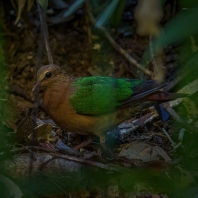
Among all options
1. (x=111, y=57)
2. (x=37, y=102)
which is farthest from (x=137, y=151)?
(x=111, y=57)

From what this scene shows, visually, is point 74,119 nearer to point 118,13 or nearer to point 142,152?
point 142,152

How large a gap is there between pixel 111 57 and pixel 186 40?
180 inches

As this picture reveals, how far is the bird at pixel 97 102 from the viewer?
4035mm

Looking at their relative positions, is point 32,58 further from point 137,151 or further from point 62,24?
point 137,151

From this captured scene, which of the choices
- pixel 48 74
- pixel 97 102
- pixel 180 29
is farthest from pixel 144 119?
pixel 180 29

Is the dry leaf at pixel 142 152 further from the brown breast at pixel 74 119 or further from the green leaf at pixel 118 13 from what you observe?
the green leaf at pixel 118 13

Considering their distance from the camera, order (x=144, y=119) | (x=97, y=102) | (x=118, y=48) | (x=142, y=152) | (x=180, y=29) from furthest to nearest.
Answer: (x=118, y=48) → (x=144, y=119) → (x=97, y=102) → (x=142, y=152) → (x=180, y=29)

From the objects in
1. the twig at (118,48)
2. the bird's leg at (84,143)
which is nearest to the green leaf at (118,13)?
the twig at (118,48)

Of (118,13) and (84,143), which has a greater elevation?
(118,13)

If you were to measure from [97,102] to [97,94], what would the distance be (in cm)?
9

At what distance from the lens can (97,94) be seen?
4.07m

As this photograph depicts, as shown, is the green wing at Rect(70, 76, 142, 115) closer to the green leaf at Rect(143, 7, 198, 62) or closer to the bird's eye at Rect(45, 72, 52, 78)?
the bird's eye at Rect(45, 72, 52, 78)

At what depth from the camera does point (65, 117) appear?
4.11 meters

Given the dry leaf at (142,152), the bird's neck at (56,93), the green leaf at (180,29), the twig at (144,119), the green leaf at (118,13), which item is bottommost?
the twig at (144,119)
